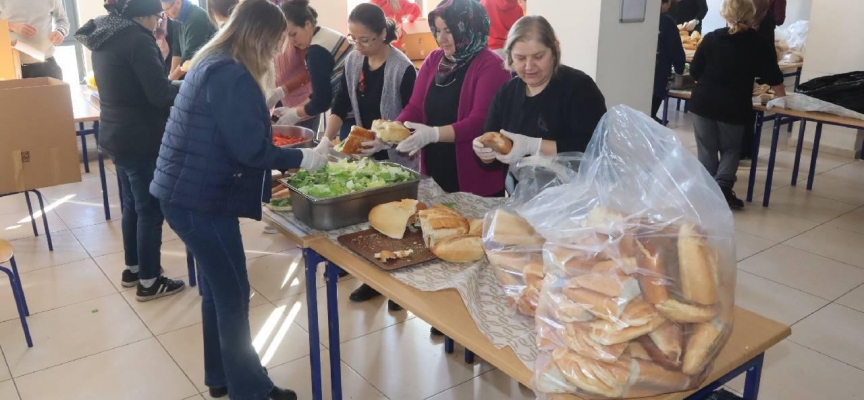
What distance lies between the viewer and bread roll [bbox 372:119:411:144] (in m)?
2.50

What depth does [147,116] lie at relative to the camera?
2902 millimetres

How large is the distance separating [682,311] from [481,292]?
57 cm

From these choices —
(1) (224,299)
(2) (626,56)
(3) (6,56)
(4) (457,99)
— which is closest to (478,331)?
(1) (224,299)

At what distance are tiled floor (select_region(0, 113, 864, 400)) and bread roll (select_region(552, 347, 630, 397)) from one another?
4.12 feet

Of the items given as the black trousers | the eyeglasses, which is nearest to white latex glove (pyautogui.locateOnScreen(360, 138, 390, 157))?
the eyeglasses

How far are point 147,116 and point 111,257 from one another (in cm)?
112

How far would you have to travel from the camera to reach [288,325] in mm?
2934

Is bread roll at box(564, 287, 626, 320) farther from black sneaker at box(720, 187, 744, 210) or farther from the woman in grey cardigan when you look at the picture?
black sneaker at box(720, 187, 744, 210)

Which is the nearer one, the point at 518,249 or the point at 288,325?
the point at 518,249

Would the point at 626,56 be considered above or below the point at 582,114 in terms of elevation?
above

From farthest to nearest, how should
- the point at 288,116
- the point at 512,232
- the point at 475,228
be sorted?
the point at 288,116, the point at 475,228, the point at 512,232

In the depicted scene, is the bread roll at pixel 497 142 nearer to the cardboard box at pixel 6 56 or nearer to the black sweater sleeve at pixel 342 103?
the black sweater sleeve at pixel 342 103

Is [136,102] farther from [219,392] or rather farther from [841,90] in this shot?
[841,90]

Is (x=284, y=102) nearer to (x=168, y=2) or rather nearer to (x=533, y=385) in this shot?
(x=168, y=2)
